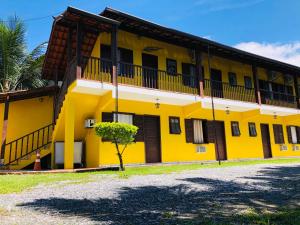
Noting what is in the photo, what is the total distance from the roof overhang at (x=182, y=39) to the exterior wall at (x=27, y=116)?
6387 millimetres

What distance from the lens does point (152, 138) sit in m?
14.4

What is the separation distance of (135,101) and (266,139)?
10711mm

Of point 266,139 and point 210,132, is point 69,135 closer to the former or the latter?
point 210,132

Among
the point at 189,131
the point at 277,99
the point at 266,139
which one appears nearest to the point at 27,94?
the point at 189,131

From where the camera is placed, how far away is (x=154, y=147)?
567 inches

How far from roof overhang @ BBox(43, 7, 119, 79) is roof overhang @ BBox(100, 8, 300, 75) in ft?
2.33

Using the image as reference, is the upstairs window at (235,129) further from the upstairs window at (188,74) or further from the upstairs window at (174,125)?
the upstairs window at (174,125)

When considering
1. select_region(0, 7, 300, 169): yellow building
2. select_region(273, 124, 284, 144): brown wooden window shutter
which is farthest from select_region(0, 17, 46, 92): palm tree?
select_region(273, 124, 284, 144): brown wooden window shutter

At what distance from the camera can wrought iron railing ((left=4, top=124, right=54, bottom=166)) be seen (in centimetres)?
1467

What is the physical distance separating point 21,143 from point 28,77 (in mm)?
7388

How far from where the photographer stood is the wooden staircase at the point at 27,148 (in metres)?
13.9

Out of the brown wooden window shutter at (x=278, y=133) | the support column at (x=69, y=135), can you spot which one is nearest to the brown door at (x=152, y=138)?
the support column at (x=69, y=135)

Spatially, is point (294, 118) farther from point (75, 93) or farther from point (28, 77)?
point (28, 77)

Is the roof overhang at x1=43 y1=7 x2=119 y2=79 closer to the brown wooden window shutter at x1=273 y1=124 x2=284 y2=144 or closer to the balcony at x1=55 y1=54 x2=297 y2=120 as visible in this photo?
the balcony at x1=55 y1=54 x2=297 y2=120
